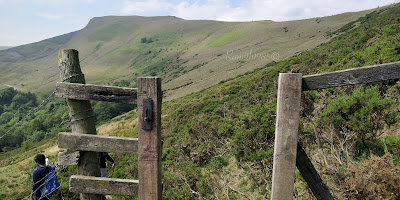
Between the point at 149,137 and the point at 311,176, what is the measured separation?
1499 mm

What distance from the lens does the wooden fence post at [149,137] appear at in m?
2.26

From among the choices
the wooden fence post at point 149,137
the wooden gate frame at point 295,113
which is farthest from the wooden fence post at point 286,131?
the wooden fence post at point 149,137

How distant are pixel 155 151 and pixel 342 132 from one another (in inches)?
127

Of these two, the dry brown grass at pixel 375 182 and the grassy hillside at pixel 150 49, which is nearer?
the dry brown grass at pixel 375 182

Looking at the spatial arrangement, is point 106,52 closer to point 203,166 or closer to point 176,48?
point 176,48

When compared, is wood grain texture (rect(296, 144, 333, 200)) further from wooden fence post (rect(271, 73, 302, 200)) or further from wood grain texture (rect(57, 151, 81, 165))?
wood grain texture (rect(57, 151, 81, 165))

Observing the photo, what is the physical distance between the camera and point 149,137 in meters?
2.31

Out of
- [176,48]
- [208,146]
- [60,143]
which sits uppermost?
[176,48]

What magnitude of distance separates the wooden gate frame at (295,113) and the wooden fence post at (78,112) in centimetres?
197

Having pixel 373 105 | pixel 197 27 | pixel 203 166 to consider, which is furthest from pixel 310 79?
pixel 197 27

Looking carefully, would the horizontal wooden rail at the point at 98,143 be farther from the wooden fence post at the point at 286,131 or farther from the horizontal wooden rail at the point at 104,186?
the wooden fence post at the point at 286,131

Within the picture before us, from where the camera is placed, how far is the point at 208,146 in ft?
25.2

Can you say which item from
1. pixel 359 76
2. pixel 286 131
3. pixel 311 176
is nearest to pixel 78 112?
pixel 286 131

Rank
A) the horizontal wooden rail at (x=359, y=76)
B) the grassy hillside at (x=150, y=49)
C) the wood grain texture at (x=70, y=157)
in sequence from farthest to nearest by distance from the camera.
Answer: the grassy hillside at (x=150, y=49), the wood grain texture at (x=70, y=157), the horizontal wooden rail at (x=359, y=76)
